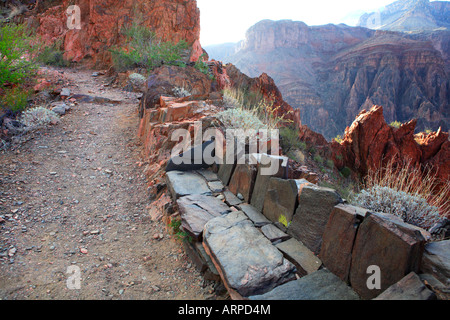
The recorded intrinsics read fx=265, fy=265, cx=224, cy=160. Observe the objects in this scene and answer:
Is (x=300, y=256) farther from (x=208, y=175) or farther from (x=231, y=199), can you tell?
(x=208, y=175)

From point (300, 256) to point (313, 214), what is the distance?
40 centimetres

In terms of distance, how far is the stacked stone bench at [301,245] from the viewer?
1776mm

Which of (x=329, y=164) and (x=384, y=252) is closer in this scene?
(x=384, y=252)

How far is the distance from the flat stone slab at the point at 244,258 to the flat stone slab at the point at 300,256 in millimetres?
60

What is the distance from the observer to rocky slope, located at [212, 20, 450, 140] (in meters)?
50.4

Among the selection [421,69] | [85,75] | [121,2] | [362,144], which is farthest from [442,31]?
[85,75]

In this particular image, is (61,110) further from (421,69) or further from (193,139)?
(421,69)

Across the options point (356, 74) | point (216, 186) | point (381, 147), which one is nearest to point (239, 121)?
point (216, 186)

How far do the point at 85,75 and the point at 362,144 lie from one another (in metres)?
14.0

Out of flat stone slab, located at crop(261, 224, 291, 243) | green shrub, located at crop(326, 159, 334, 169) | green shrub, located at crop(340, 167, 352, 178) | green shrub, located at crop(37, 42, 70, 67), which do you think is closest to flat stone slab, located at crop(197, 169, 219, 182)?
flat stone slab, located at crop(261, 224, 291, 243)

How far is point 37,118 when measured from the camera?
632 cm

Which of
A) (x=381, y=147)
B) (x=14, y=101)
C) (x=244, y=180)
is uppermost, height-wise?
(x=14, y=101)

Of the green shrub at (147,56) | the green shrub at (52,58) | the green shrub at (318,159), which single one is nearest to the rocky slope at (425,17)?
the green shrub at (318,159)

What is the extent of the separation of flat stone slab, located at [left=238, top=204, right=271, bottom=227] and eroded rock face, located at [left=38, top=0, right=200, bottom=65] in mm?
14535
